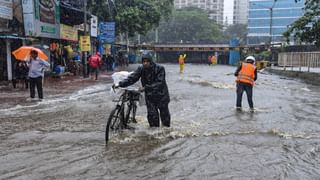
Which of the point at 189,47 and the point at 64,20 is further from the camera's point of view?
the point at 189,47

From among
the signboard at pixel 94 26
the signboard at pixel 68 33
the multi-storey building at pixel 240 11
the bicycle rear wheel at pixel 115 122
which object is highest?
the multi-storey building at pixel 240 11

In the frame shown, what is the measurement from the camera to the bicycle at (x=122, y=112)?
746cm

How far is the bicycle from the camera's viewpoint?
24.5ft

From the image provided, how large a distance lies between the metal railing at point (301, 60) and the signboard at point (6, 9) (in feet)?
65.5

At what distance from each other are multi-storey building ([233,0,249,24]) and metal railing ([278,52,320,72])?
13511cm

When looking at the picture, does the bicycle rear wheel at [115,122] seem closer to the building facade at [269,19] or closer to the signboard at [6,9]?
the signboard at [6,9]

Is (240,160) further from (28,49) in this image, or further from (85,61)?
(85,61)

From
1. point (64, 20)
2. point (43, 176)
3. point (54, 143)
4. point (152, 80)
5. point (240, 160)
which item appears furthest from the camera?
point (64, 20)

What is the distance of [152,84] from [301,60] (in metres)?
26.6

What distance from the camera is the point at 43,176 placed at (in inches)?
214

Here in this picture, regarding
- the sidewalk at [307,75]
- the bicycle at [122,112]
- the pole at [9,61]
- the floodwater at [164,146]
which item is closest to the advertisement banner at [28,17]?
the pole at [9,61]

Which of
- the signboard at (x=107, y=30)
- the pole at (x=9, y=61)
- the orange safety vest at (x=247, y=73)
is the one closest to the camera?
the orange safety vest at (x=247, y=73)

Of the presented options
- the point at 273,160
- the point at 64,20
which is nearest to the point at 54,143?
the point at 273,160

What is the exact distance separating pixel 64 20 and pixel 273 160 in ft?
78.1
